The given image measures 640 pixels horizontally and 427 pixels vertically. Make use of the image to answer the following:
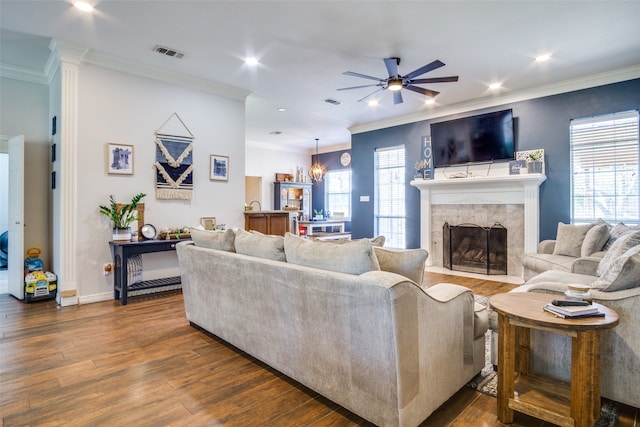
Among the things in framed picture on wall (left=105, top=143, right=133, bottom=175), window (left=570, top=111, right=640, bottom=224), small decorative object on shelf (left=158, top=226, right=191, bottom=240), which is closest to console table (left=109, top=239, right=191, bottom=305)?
small decorative object on shelf (left=158, top=226, right=191, bottom=240)

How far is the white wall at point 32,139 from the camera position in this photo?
4.38m

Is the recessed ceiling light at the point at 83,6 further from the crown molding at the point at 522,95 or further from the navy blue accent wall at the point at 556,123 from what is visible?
the navy blue accent wall at the point at 556,123

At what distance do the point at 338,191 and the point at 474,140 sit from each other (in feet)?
16.8

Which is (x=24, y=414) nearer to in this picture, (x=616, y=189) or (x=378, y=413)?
(x=378, y=413)

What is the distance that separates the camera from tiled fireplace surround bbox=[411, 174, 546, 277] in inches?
206

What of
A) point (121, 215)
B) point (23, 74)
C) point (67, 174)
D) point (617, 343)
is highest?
point (23, 74)

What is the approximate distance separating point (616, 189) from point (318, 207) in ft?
24.7

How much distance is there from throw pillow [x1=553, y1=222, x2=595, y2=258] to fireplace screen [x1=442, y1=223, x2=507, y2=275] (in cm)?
126

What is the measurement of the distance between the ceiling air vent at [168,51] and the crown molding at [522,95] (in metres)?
4.28

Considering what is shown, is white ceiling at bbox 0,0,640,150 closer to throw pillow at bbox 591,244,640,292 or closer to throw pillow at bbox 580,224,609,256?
throw pillow at bbox 580,224,609,256

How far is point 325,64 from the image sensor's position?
4379mm

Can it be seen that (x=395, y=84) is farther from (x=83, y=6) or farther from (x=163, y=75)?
(x=83, y=6)

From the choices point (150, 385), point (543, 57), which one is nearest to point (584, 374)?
point (150, 385)

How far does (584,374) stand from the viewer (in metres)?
1.59
